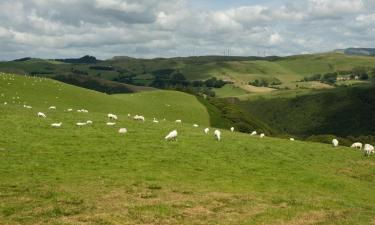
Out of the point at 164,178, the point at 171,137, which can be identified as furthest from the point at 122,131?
the point at 164,178

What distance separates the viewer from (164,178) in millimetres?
30328

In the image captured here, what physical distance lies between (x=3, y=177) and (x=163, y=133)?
20847 mm

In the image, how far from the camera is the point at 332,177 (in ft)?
119

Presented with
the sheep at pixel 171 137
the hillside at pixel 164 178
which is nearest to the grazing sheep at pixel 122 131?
the hillside at pixel 164 178

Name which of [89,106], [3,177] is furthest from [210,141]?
[89,106]

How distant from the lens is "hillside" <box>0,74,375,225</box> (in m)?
23.0

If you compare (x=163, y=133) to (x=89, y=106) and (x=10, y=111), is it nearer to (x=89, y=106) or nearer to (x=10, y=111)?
(x=10, y=111)

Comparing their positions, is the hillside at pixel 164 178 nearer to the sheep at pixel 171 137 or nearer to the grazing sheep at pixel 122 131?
the sheep at pixel 171 137

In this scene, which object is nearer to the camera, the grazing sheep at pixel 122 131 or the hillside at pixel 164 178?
the hillside at pixel 164 178

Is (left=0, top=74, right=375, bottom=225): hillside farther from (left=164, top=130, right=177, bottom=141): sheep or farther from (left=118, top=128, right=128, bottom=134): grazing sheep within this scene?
(left=118, top=128, right=128, bottom=134): grazing sheep

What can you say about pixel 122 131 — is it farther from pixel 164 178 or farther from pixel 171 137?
pixel 164 178

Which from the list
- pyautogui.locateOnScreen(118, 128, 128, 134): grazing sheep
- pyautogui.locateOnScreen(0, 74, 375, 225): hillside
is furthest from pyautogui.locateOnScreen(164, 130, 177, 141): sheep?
pyautogui.locateOnScreen(118, 128, 128, 134): grazing sheep

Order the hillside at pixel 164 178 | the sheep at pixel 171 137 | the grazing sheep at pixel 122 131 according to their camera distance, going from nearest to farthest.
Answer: the hillside at pixel 164 178, the sheep at pixel 171 137, the grazing sheep at pixel 122 131

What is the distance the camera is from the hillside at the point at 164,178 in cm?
2302
